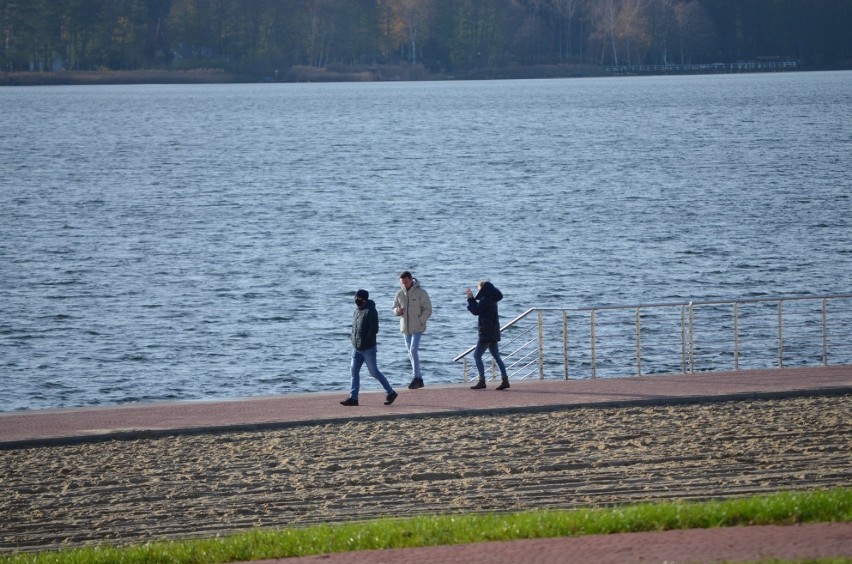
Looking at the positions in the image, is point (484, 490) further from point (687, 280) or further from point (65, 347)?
point (687, 280)

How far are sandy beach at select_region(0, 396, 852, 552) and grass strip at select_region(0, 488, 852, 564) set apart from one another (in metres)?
0.98

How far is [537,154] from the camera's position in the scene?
10475 cm

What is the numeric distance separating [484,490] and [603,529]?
8.28 feet

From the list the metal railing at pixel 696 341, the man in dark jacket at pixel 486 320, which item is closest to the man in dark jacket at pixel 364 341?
the man in dark jacket at pixel 486 320

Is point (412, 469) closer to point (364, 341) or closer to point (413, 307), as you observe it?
point (364, 341)

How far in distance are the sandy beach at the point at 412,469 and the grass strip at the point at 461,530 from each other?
0.98 m

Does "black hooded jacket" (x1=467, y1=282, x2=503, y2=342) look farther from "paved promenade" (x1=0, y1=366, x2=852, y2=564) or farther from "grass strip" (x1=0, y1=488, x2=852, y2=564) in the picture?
"grass strip" (x1=0, y1=488, x2=852, y2=564)

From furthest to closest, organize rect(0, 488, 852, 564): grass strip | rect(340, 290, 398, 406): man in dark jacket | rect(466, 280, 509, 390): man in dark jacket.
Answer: rect(466, 280, 509, 390): man in dark jacket → rect(340, 290, 398, 406): man in dark jacket → rect(0, 488, 852, 564): grass strip

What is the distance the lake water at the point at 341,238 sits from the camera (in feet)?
108

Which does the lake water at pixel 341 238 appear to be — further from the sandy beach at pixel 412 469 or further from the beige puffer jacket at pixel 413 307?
the sandy beach at pixel 412 469

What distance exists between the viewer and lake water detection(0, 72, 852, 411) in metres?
33.0

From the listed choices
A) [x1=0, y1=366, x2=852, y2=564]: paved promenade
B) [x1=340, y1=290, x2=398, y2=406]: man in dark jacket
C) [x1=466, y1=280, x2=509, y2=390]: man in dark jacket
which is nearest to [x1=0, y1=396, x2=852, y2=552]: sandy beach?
[x1=0, y1=366, x2=852, y2=564]: paved promenade

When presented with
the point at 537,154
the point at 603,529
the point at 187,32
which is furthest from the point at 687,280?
the point at 187,32

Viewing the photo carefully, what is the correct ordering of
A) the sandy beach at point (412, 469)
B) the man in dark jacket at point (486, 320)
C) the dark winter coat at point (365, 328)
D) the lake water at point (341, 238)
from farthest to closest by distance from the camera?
the lake water at point (341, 238) < the man in dark jacket at point (486, 320) < the dark winter coat at point (365, 328) < the sandy beach at point (412, 469)
